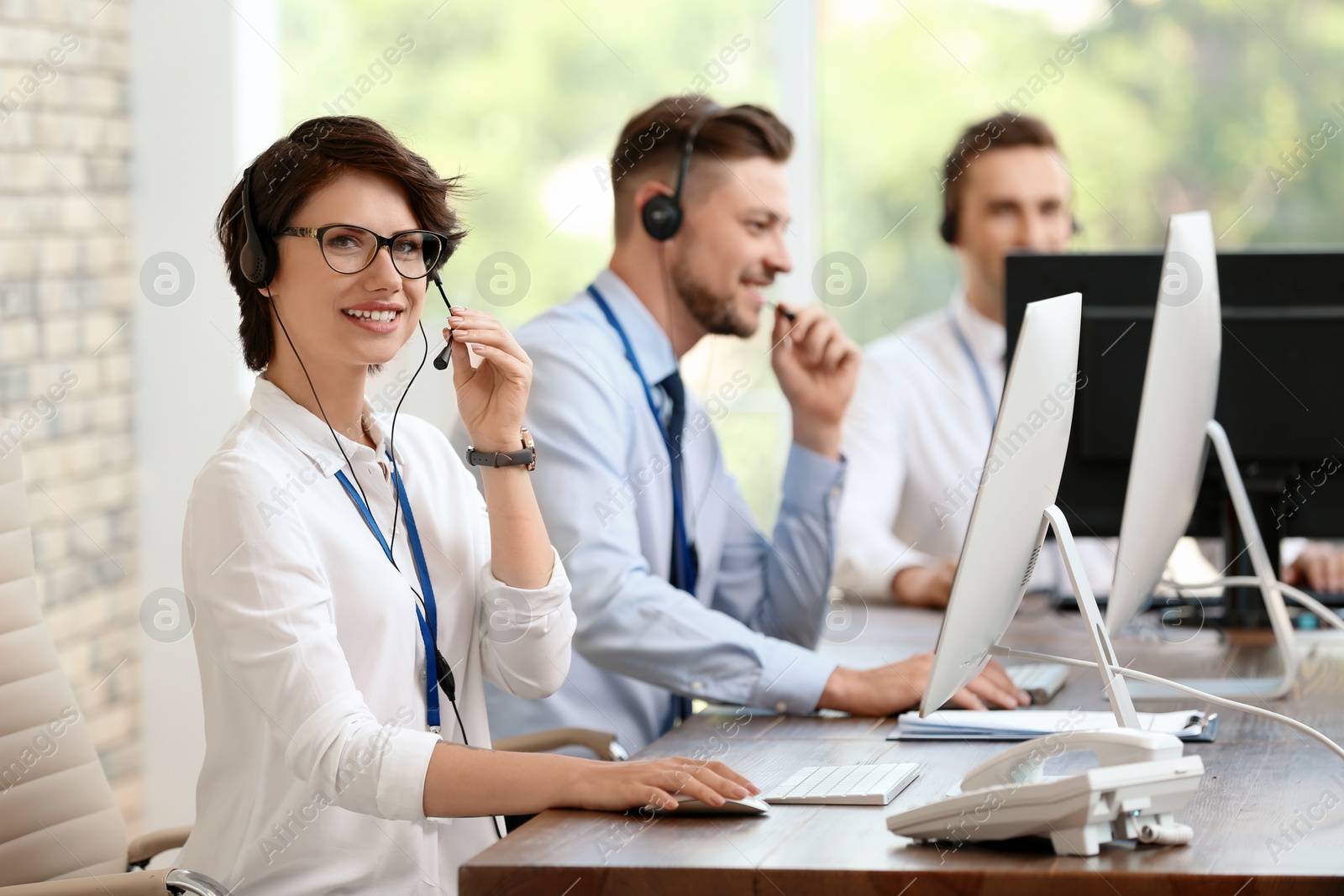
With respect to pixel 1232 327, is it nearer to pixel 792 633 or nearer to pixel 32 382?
pixel 792 633

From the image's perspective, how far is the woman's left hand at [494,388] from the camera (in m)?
1.41

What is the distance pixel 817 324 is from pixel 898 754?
852 mm

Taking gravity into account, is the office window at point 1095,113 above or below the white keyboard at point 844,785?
above

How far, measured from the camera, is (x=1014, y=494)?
3.74 feet

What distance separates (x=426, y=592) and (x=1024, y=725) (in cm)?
69

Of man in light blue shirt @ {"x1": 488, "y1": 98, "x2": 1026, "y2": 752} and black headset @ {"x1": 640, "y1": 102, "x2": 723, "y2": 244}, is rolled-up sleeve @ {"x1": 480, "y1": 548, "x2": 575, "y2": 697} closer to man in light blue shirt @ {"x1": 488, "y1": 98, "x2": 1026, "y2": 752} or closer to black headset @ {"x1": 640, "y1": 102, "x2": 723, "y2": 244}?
man in light blue shirt @ {"x1": 488, "y1": 98, "x2": 1026, "y2": 752}

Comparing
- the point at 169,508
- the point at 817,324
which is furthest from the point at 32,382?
the point at 817,324

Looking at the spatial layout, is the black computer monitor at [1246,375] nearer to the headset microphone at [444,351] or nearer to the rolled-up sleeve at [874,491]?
the rolled-up sleeve at [874,491]

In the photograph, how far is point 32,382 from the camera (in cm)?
270

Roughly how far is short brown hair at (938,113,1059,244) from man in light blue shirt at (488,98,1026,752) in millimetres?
1033

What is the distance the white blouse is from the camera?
3.90 feet

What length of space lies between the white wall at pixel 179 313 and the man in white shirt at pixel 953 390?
1513 mm

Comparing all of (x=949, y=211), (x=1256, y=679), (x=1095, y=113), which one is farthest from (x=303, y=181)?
(x=1095, y=113)

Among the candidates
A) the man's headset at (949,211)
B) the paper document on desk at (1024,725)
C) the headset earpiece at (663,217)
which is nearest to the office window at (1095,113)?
the man's headset at (949,211)
